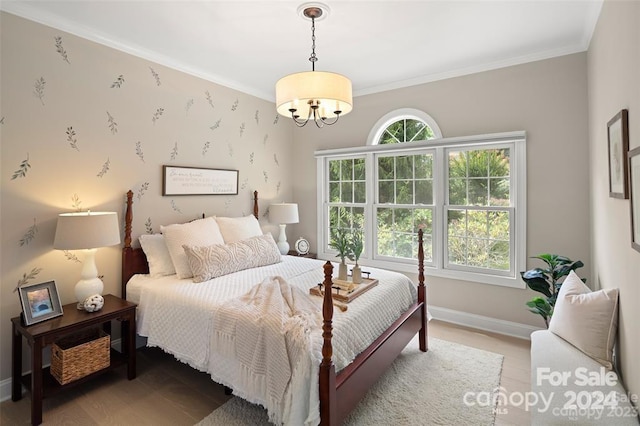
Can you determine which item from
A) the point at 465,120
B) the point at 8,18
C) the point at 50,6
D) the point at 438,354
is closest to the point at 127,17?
the point at 50,6

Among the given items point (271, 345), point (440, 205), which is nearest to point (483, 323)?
point (440, 205)

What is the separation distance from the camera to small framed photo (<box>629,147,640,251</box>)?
Result: 4.78 ft

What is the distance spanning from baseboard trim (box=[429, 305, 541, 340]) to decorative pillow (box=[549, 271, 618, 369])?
1.27 metres

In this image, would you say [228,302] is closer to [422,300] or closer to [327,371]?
[327,371]

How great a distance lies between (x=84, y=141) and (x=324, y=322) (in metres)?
2.44

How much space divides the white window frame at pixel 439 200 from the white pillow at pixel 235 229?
1188mm

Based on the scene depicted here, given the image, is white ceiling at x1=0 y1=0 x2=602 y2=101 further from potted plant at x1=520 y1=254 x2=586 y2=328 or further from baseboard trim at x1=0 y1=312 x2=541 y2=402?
baseboard trim at x1=0 y1=312 x2=541 y2=402

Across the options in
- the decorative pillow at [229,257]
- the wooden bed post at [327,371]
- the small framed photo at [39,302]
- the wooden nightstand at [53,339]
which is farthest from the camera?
the decorative pillow at [229,257]

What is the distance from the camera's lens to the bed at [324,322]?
168 centimetres

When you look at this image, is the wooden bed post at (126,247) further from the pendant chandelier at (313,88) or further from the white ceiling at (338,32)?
the pendant chandelier at (313,88)

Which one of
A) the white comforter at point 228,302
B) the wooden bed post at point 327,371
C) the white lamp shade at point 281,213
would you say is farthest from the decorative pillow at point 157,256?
the wooden bed post at point 327,371

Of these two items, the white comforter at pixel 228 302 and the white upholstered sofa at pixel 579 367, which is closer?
the white upholstered sofa at pixel 579 367

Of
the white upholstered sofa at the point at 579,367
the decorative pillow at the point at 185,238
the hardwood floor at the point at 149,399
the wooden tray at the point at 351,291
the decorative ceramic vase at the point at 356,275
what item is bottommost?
the hardwood floor at the point at 149,399

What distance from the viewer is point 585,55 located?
289 centimetres
